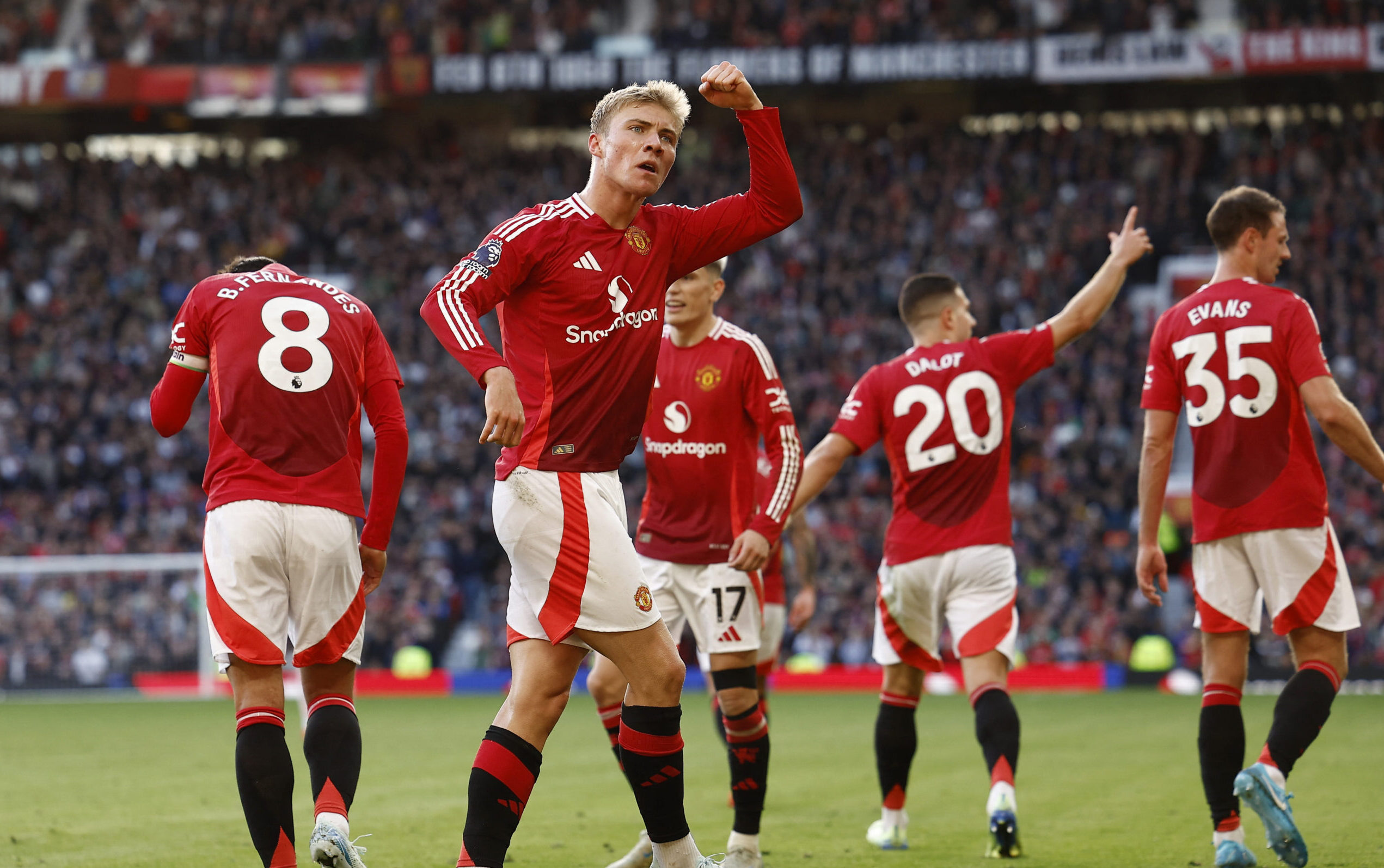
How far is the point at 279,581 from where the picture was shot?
5.26m

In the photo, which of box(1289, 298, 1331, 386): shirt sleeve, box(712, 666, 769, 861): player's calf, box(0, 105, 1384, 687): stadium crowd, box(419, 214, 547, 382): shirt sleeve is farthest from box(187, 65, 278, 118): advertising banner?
box(419, 214, 547, 382): shirt sleeve

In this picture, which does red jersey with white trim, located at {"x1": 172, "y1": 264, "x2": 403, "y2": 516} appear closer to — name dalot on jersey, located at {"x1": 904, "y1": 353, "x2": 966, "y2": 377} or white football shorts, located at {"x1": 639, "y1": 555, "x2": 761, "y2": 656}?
white football shorts, located at {"x1": 639, "y1": 555, "x2": 761, "y2": 656}

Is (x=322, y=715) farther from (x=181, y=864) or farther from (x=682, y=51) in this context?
(x=682, y=51)

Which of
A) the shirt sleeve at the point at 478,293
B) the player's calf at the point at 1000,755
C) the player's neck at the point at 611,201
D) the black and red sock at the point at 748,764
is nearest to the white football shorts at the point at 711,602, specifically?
the black and red sock at the point at 748,764

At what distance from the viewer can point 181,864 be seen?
6414 millimetres

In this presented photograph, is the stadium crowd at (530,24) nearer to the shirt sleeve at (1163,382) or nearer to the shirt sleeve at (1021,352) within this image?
the shirt sleeve at (1021,352)

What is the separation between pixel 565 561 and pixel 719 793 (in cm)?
490

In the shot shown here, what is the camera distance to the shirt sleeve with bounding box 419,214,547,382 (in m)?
4.29

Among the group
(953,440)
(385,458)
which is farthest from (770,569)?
(385,458)

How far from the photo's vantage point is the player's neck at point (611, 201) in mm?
4777

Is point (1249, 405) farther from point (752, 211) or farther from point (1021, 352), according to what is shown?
point (752, 211)

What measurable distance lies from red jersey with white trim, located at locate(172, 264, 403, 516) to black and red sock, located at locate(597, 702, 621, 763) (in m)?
1.72

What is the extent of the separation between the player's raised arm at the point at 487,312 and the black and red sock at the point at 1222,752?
3.33m

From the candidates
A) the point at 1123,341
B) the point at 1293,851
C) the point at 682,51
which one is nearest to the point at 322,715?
the point at 1293,851
